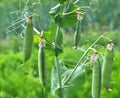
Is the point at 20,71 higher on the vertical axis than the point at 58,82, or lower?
lower

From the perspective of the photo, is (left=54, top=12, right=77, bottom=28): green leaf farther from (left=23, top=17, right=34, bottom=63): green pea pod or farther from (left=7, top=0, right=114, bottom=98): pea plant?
(left=23, top=17, right=34, bottom=63): green pea pod

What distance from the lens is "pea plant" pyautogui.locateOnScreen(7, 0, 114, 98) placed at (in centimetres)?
159

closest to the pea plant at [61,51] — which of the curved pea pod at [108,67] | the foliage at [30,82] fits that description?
the curved pea pod at [108,67]

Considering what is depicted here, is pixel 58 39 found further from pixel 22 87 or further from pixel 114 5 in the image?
pixel 114 5

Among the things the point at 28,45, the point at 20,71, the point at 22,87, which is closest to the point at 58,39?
the point at 28,45

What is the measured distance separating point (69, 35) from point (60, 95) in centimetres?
729

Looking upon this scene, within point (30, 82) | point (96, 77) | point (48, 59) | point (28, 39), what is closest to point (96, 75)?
point (96, 77)

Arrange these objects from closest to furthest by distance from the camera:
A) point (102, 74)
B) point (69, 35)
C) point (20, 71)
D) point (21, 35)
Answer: point (102, 74)
point (21, 35)
point (20, 71)
point (69, 35)

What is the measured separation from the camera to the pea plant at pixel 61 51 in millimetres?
1588

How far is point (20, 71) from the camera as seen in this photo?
4.48 meters

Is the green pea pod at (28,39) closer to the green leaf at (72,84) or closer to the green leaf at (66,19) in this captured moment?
the green leaf at (66,19)

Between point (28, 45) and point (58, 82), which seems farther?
point (58, 82)

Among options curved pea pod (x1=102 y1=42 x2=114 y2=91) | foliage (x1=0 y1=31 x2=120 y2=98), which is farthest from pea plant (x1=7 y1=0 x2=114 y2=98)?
foliage (x1=0 y1=31 x2=120 y2=98)

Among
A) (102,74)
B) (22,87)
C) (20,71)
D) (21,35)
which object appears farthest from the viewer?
(20,71)
